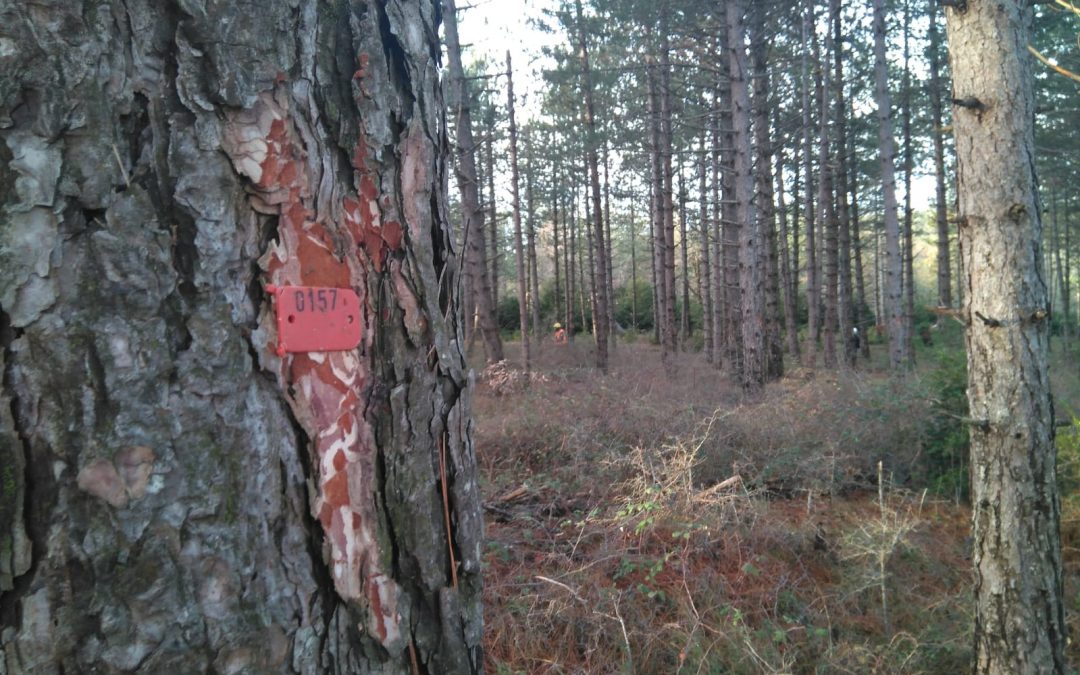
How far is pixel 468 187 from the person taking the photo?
42.0ft

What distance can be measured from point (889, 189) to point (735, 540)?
11.2 meters

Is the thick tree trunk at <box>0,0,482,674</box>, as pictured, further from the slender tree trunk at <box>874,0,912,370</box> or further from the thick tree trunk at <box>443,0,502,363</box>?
the slender tree trunk at <box>874,0,912,370</box>

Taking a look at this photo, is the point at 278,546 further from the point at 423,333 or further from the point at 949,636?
the point at 949,636

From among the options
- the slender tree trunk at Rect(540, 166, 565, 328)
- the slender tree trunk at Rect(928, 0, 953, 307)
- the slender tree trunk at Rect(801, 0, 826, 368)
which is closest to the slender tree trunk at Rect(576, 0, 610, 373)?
the slender tree trunk at Rect(801, 0, 826, 368)

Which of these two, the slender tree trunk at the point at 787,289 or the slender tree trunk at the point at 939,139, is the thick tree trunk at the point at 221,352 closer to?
the slender tree trunk at the point at 939,139

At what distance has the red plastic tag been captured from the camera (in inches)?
36.9

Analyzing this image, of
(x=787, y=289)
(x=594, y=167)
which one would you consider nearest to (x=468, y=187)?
(x=594, y=167)

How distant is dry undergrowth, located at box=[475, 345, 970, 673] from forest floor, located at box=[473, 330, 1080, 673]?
0.01m

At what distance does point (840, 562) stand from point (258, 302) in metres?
4.93

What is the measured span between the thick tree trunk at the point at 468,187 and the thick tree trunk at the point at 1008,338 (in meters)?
6.69

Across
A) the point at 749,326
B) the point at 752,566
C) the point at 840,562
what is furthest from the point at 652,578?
the point at 749,326

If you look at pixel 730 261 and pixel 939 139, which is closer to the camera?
pixel 730 261

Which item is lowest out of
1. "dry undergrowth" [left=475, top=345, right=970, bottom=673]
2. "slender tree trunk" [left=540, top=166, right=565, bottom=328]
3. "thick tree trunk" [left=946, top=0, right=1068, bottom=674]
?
"dry undergrowth" [left=475, top=345, right=970, bottom=673]

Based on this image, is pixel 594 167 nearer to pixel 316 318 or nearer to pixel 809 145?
pixel 809 145
